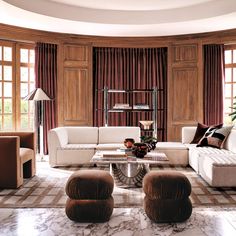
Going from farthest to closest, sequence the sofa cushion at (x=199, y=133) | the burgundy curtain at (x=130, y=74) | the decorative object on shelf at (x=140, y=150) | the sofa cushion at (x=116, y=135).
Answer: the burgundy curtain at (x=130, y=74)
the sofa cushion at (x=116, y=135)
the sofa cushion at (x=199, y=133)
the decorative object on shelf at (x=140, y=150)

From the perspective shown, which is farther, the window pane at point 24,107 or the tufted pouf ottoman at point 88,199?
the window pane at point 24,107

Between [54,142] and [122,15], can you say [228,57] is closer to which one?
[122,15]

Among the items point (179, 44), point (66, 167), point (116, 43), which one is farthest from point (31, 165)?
point (179, 44)

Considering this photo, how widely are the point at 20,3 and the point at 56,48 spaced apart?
2.06 meters

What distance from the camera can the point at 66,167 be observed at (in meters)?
6.11

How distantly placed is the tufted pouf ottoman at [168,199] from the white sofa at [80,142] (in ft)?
9.27

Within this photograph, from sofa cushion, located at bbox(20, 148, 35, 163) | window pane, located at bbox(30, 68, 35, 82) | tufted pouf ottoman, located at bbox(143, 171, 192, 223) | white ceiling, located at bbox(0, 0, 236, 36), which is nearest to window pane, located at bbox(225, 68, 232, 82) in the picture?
white ceiling, located at bbox(0, 0, 236, 36)

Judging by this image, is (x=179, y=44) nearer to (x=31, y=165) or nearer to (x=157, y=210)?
(x=31, y=165)

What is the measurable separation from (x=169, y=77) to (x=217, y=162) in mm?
3628

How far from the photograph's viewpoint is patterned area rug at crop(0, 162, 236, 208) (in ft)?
12.7

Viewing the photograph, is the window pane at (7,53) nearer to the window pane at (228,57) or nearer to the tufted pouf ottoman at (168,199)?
the window pane at (228,57)

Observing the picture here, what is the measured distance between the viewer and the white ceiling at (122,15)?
234 inches

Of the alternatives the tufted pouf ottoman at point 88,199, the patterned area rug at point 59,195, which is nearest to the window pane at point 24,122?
the patterned area rug at point 59,195

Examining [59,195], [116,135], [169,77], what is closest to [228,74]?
[169,77]
